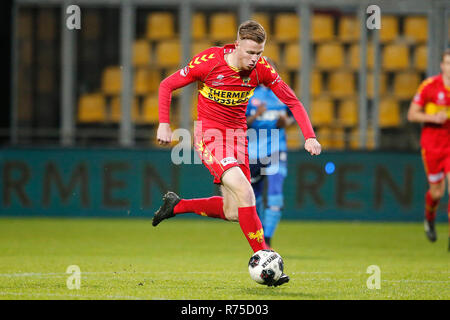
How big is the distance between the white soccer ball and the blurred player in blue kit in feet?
11.6

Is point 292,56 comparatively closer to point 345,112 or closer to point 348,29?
Result: point 348,29

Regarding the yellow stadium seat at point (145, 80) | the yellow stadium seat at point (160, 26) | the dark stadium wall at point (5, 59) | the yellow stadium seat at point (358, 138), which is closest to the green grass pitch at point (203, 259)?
the yellow stadium seat at point (358, 138)

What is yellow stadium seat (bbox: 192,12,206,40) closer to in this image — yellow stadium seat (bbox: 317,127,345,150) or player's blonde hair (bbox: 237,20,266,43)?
yellow stadium seat (bbox: 317,127,345,150)

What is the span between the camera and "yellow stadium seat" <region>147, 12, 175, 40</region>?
1809 centimetres

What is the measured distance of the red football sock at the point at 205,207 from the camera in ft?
27.1

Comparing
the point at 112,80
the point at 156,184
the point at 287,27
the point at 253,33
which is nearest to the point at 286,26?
the point at 287,27

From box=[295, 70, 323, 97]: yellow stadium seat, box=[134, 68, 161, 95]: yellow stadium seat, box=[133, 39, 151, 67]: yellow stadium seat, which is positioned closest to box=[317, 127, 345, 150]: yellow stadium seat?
box=[295, 70, 323, 97]: yellow stadium seat

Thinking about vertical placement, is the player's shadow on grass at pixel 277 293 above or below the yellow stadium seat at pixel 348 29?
below

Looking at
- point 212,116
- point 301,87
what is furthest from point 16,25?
point 212,116

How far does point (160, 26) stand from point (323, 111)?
11.7 ft

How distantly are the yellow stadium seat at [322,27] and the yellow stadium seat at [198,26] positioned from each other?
2.11 meters

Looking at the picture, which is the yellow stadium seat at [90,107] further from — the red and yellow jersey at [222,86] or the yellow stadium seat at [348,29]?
the red and yellow jersey at [222,86]
